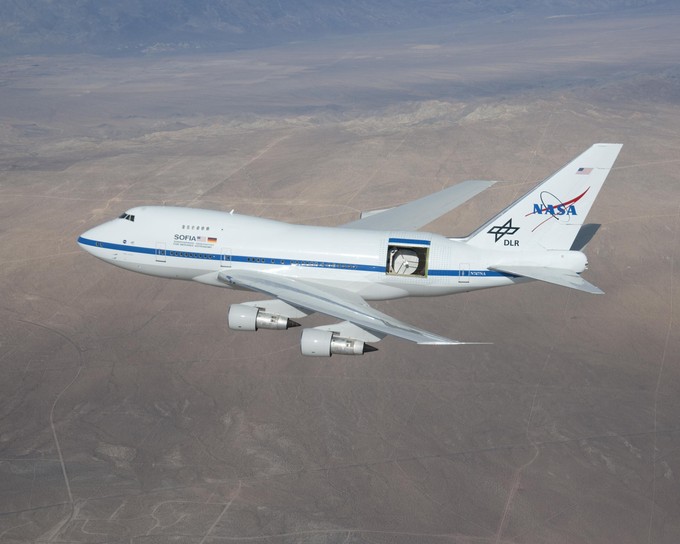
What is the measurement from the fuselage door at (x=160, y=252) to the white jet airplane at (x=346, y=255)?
68mm

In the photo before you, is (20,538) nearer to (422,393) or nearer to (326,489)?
(326,489)

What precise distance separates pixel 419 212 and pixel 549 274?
14140mm

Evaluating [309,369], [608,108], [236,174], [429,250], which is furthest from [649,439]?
[608,108]

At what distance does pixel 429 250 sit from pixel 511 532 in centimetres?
1762

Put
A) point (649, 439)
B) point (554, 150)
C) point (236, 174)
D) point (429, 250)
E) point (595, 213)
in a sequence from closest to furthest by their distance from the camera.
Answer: point (649, 439) → point (429, 250) → point (595, 213) → point (236, 174) → point (554, 150)

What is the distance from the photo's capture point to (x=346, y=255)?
4347 cm

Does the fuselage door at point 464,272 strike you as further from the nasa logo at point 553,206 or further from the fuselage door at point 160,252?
the fuselage door at point 160,252

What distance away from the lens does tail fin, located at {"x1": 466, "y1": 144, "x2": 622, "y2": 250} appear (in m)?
39.7

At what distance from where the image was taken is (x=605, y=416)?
138 ft

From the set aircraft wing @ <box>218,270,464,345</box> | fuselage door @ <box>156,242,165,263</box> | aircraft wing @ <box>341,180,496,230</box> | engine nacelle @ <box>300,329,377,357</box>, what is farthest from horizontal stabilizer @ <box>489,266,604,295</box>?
fuselage door @ <box>156,242,165,263</box>

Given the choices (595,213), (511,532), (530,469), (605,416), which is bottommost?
(511,532)

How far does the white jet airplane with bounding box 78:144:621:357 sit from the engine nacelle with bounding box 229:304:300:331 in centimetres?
6

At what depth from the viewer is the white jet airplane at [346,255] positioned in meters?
40.3

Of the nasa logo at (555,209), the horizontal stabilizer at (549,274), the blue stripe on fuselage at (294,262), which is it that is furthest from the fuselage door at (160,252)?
the nasa logo at (555,209)
